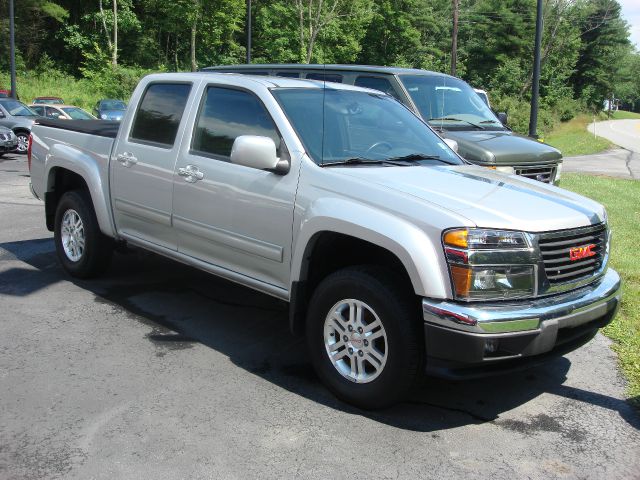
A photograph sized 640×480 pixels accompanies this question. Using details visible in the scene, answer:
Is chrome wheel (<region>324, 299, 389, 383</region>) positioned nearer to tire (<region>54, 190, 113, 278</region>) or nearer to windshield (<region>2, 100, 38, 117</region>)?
tire (<region>54, 190, 113, 278</region>)

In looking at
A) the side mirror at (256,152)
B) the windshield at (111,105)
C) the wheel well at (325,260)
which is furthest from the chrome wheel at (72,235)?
the windshield at (111,105)

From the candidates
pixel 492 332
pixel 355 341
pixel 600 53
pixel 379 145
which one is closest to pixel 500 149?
pixel 379 145

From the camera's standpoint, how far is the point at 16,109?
21234 millimetres

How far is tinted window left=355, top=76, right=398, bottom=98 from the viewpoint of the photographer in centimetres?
904

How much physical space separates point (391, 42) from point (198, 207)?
54278 mm

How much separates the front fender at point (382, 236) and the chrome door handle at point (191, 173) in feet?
3.68

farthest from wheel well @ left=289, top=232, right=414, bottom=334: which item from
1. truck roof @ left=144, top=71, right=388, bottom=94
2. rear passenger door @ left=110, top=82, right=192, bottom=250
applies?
rear passenger door @ left=110, top=82, right=192, bottom=250

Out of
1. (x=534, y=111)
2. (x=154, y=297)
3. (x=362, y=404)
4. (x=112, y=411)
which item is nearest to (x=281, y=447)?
(x=362, y=404)

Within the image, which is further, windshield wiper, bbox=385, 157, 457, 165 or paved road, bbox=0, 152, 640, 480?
windshield wiper, bbox=385, 157, 457, 165

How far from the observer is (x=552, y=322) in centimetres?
373

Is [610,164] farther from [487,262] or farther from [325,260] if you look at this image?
[487,262]

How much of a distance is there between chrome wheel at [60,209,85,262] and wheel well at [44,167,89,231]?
0.30 m

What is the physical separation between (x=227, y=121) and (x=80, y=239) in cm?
228

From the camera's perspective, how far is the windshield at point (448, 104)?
29.9 feet
